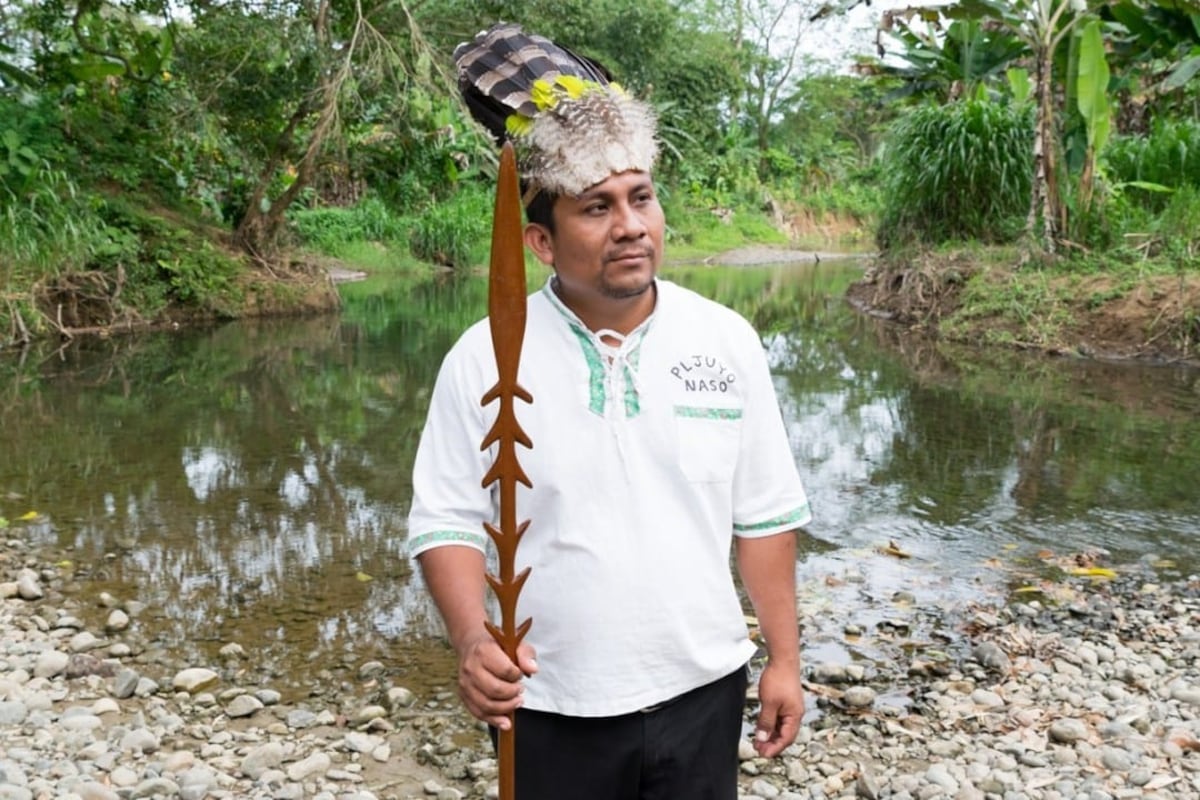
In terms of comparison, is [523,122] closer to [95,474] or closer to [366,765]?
[366,765]

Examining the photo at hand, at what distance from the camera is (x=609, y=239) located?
5.41 feet

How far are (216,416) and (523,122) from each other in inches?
283

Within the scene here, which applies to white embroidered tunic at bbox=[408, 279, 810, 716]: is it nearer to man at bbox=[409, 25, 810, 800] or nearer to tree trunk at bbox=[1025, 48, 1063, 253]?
man at bbox=[409, 25, 810, 800]

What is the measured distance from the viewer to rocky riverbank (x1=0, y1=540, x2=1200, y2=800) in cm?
313

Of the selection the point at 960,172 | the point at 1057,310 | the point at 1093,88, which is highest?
the point at 1093,88

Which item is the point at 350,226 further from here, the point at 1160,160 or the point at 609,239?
the point at 609,239

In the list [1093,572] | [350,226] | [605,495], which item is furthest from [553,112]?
[350,226]

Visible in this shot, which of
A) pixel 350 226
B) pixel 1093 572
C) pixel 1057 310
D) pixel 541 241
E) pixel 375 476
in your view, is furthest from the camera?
pixel 350 226

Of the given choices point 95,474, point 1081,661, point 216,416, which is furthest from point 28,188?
point 1081,661

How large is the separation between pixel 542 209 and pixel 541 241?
0.06 metres

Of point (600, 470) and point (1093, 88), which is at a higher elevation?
point (1093, 88)

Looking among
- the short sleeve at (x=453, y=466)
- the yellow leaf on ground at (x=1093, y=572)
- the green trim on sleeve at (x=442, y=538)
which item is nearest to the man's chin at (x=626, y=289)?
the short sleeve at (x=453, y=466)

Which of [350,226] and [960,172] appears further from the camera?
[350,226]

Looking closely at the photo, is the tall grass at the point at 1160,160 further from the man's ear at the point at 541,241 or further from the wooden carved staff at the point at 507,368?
the wooden carved staff at the point at 507,368
